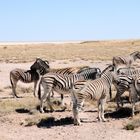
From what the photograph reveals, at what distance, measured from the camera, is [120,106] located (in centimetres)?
1498

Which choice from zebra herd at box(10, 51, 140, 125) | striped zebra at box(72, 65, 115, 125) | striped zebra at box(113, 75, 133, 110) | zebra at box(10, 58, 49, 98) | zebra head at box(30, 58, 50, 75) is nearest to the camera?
striped zebra at box(72, 65, 115, 125)

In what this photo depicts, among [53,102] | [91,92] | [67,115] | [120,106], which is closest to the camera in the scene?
[91,92]

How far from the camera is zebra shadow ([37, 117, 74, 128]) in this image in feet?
42.0

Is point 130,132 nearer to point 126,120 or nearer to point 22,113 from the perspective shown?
point 126,120

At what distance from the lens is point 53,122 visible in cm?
1309

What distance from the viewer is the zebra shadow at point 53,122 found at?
504 inches

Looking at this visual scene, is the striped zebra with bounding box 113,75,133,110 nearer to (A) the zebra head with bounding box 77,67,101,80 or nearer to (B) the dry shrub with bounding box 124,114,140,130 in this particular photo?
(A) the zebra head with bounding box 77,67,101,80

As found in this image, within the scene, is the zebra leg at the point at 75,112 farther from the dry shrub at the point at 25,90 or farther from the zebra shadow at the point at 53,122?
the dry shrub at the point at 25,90

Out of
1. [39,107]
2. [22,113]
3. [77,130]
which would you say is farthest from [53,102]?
[77,130]

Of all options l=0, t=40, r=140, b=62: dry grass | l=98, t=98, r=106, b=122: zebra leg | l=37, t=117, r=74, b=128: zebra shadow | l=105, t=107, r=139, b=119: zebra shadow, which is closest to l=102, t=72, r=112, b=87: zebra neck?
l=98, t=98, r=106, b=122: zebra leg

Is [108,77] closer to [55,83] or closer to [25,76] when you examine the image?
[55,83]

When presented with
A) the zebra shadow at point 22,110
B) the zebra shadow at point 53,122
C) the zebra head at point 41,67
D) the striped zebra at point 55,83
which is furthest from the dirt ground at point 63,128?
the zebra head at point 41,67

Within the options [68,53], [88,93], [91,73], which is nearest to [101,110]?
[88,93]

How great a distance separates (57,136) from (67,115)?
87.1 inches
